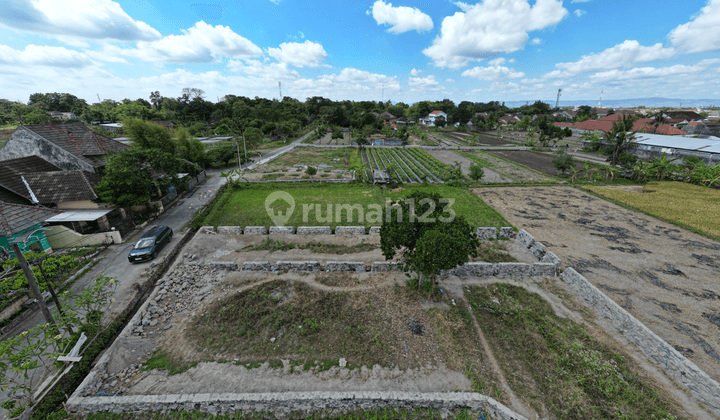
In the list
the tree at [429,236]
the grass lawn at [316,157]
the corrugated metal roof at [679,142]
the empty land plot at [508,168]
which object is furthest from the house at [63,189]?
the corrugated metal roof at [679,142]

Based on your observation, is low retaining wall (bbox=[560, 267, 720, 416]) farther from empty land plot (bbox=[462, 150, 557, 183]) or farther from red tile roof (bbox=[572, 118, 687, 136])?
red tile roof (bbox=[572, 118, 687, 136])

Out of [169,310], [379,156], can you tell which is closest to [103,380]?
[169,310]

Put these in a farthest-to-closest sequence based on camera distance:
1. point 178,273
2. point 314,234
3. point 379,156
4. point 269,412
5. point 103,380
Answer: point 379,156
point 314,234
point 178,273
point 103,380
point 269,412

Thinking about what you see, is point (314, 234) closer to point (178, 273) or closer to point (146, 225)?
point (178, 273)

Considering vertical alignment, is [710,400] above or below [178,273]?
below

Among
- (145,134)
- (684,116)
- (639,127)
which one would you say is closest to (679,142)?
(639,127)

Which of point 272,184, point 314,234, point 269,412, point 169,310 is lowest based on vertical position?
point 269,412

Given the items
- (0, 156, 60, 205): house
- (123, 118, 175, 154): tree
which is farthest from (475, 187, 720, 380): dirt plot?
(0, 156, 60, 205): house
